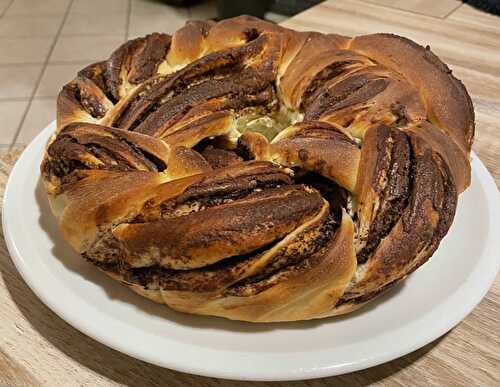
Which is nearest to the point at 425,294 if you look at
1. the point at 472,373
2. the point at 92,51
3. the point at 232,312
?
the point at 472,373

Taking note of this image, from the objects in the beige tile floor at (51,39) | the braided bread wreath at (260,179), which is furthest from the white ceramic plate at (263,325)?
the beige tile floor at (51,39)

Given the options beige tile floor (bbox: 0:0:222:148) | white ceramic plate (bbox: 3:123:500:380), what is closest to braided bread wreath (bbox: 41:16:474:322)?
white ceramic plate (bbox: 3:123:500:380)

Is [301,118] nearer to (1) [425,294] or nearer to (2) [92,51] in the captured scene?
(1) [425,294]

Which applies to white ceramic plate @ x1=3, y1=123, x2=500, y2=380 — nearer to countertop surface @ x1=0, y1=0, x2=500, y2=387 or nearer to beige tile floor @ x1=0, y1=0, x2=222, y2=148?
countertop surface @ x1=0, y1=0, x2=500, y2=387

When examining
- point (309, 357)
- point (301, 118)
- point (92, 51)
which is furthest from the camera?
point (92, 51)

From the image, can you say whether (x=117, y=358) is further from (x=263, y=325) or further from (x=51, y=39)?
(x=51, y=39)

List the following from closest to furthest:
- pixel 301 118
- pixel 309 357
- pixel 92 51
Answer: pixel 309 357
pixel 301 118
pixel 92 51

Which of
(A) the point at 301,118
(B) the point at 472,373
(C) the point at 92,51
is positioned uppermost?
(A) the point at 301,118
